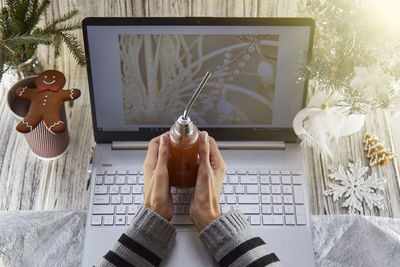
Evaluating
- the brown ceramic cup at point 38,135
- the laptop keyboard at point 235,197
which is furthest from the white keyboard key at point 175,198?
the brown ceramic cup at point 38,135

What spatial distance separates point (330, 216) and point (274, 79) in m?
0.34

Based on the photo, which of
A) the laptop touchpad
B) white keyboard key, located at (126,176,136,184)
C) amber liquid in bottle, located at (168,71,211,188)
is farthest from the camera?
white keyboard key, located at (126,176,136,184)

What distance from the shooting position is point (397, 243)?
980 mm

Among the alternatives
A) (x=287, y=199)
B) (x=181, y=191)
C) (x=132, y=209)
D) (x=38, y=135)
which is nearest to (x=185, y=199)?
(x=181, y=191)

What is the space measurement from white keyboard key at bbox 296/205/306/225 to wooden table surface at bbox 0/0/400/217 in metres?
0.06

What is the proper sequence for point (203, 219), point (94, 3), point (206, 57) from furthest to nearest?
1. point (94, 3)
2. point (206, 57)
3. point (203, 219)

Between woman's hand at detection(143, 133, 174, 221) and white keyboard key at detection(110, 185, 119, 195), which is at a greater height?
woman's hand at detection(143, 133, 174, 221)

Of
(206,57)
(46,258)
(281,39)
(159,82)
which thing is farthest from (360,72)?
(46,258)

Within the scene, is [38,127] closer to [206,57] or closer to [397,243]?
[206,57]

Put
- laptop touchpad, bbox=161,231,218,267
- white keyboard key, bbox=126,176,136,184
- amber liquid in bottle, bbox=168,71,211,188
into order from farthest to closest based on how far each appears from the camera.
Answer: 1. white keyboard key, bbox=126,176,136,184
2. laptop touchpad, bbox=161,231,218,267
3. amber liquid in bottle, bbox=168,71,211,188

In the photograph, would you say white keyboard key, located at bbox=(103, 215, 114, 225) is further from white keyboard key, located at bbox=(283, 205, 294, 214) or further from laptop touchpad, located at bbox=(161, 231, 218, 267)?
white keyboard key, located at bbox=(283, 205, 294, 214)

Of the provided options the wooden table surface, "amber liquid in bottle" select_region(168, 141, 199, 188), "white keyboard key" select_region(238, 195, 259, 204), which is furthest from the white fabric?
"amber liquid in bottle" select_region(168, 141, 199, 188)

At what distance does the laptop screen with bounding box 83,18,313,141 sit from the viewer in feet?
→ 3.26

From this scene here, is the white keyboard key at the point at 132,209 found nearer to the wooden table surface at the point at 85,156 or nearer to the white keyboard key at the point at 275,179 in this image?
the wooden table surface at the point at 85,156
